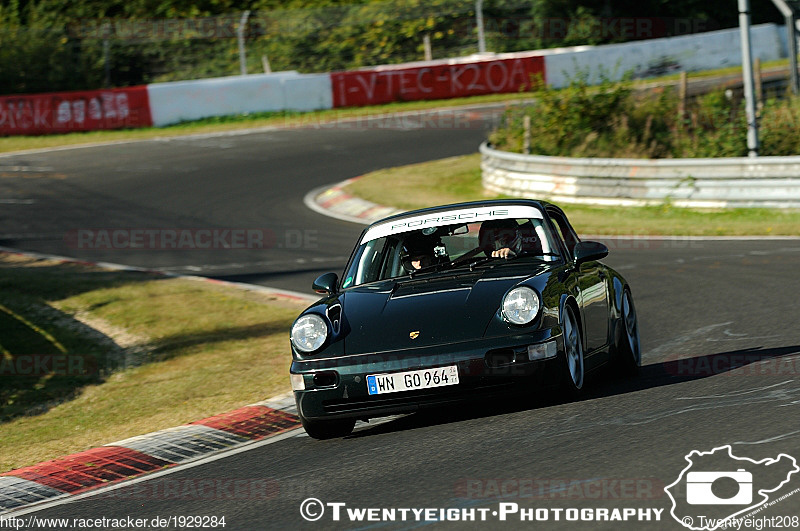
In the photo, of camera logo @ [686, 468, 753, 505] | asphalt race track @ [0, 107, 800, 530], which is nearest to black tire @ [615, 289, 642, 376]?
asphalt race track @ [0, 107, 800, 530]

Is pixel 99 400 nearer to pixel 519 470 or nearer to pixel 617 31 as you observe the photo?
pixel 519 470

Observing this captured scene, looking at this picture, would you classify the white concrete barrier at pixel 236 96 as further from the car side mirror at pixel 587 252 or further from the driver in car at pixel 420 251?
the car side mirror at pixel 587 252

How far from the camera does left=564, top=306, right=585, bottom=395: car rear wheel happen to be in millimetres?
6762

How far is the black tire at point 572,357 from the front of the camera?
6.75 metres

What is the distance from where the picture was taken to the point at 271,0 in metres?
52.5

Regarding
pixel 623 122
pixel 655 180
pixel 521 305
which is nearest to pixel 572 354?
pixel 521 305

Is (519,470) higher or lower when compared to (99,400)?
higher

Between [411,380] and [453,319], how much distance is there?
45 centimetres

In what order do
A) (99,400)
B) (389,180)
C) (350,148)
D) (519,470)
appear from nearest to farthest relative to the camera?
1. (519,470)
2. (99,400)
3. (389,180)
4. (350,148)

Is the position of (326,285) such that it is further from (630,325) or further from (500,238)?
(630,325)

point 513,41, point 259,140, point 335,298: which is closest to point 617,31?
point 513,41

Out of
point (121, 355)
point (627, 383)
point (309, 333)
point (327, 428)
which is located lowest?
point (121, 355)

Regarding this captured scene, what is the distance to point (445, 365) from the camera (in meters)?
6.45

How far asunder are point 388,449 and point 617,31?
44197 mm
